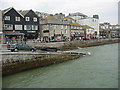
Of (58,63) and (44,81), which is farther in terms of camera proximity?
(58,63)

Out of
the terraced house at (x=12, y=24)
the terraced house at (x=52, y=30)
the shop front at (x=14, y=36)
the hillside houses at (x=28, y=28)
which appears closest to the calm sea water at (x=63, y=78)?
the hillside houses at (x=28, y=28)

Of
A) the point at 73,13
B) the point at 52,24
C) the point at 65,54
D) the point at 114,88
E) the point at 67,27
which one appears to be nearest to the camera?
the point at 114,88

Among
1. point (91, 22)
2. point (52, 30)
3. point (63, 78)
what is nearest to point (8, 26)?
point (52, 30)

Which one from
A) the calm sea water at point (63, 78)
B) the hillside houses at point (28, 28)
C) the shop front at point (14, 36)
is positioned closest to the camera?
the calm sea water at point (63, 78)

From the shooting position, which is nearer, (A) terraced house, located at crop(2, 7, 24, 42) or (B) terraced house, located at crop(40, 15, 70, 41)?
(A) terraced house, located at crop(2, 7, 24, 42)

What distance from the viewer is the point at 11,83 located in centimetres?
1549

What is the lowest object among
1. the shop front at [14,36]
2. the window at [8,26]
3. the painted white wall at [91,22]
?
the shop front at [14,36]

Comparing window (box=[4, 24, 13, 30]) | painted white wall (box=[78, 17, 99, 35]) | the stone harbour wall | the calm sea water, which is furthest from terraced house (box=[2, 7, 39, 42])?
painted white wall (box=[78, 17, 99, 35])

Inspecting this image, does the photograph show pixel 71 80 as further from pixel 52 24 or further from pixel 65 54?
pixel 52 24

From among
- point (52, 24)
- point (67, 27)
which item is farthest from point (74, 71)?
point (67, 27)

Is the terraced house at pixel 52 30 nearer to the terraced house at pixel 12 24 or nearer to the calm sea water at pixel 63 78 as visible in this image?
the terraced house at pixel 12 24

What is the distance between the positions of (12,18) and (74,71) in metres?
29.5

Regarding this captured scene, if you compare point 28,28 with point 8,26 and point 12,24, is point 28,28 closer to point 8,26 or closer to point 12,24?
point 12,24

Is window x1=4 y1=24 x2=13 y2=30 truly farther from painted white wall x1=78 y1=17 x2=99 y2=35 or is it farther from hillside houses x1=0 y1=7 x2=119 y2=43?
painted white wall x1=78 y1=17 x2=99 y2=35
